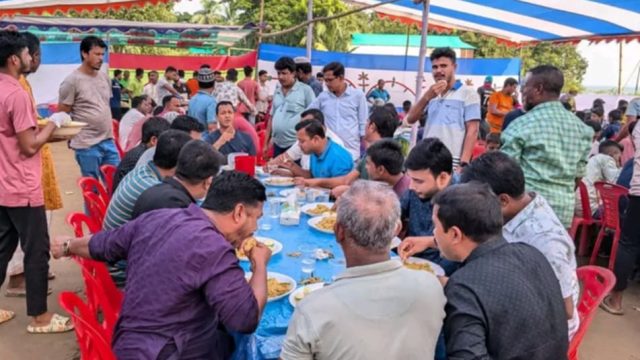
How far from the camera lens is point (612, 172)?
4715mm

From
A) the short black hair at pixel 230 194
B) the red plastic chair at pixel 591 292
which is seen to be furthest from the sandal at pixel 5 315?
the red plastic chair at pixel 591 292

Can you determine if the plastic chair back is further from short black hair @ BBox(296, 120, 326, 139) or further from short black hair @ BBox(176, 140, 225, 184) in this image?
short black hair @ BBox(176, 140, 225, 184)

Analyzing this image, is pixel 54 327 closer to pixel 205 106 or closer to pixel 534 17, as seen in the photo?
pixel 205 106

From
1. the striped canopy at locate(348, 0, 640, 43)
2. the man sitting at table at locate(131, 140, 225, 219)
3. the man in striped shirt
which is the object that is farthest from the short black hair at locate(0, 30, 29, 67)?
the striped canopy at locate(348, 0, 640, 43)

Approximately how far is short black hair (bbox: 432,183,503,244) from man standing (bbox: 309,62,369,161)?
3.33m

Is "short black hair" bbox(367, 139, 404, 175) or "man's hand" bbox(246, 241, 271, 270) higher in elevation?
"short black hair" bbox(367, 139, 404, 175)

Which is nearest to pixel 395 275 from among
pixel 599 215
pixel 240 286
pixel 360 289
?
pixel 360 289

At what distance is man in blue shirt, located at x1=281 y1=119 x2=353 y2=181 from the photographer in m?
3.84

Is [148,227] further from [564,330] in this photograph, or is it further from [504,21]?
[504,21]

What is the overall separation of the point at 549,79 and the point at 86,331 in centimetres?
267

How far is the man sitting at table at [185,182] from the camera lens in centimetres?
219

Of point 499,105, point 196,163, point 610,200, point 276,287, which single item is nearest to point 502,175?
point 276,287

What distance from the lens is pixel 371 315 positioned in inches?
50.4

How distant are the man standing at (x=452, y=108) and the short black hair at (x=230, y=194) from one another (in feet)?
7.76
